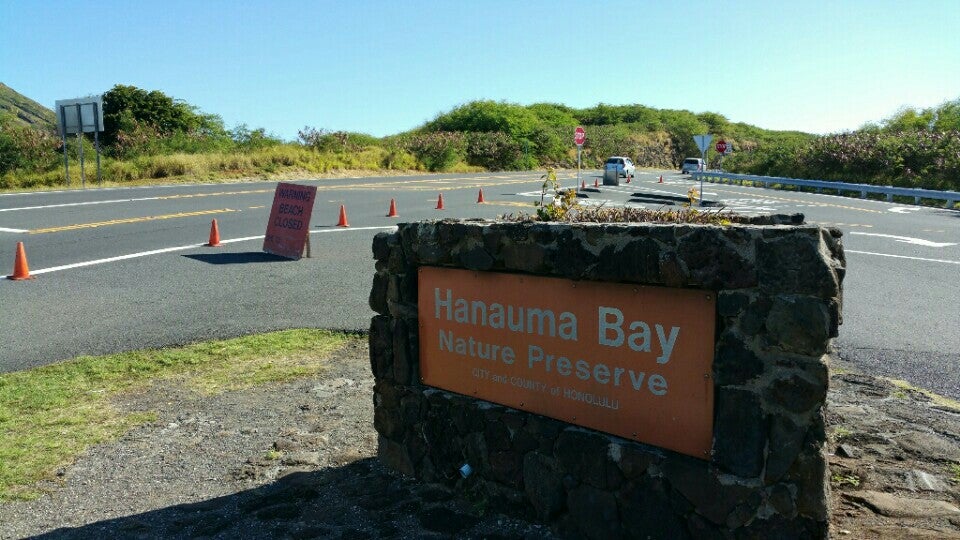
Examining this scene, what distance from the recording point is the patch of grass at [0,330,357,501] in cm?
487

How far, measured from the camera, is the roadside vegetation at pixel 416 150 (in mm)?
31969

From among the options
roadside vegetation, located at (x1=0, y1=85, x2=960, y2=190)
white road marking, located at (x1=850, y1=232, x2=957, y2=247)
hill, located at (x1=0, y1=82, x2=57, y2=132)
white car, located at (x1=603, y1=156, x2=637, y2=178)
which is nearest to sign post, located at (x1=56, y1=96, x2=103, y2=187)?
roadside vegetation, located at (x1=0, y1=85, x2=960, y2=190)

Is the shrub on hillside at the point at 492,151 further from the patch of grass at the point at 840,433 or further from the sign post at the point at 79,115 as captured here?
the patch of grass at the point at 840,433

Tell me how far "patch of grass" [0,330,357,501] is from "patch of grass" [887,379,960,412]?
4.88 m

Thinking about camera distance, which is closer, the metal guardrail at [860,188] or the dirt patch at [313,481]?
the dirt patch at [313,481]

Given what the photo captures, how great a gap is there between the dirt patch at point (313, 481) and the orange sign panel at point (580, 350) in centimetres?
69

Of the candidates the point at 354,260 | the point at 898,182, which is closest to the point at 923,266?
the point at 354,260

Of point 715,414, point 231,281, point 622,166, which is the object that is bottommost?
point 231,281

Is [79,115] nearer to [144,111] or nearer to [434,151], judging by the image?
[144,111]

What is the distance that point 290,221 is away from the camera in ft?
41.3

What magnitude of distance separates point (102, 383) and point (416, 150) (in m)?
45.0

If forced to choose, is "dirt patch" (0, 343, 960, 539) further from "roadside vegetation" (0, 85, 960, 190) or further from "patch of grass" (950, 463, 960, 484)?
"roadside vegetation" (0, 85, 960, 190)

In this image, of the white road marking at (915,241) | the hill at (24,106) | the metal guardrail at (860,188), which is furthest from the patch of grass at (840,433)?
the hill at (24,106)

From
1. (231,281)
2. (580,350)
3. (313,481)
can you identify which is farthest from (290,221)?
(580,350)
